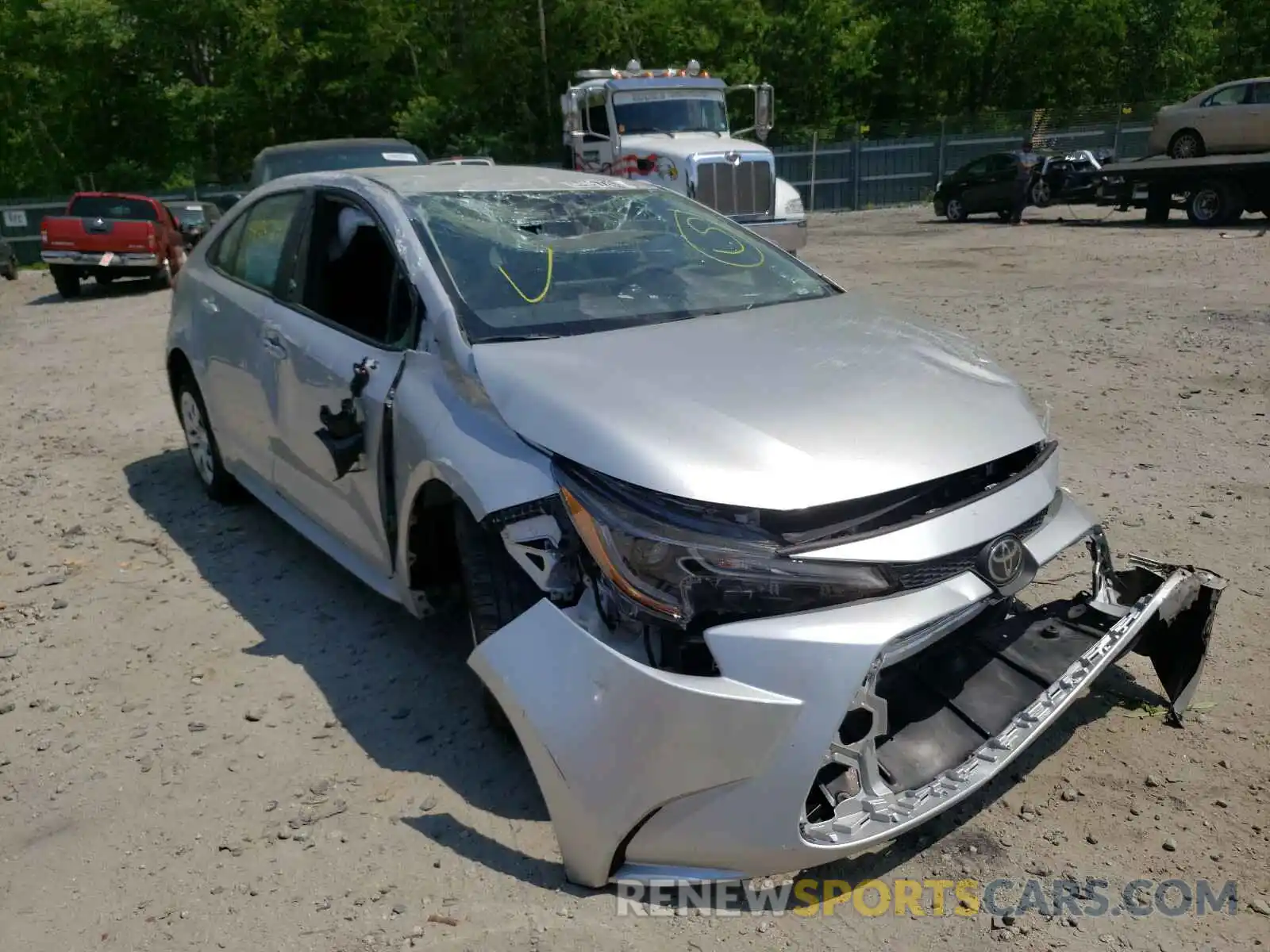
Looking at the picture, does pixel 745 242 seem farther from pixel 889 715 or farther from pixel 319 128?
pixel 319 128

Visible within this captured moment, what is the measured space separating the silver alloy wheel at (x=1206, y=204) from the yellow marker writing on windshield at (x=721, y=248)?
58.3 feet

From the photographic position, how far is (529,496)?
2807mm

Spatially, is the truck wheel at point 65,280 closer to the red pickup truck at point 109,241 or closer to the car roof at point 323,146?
the red pickup truck at point 109,241

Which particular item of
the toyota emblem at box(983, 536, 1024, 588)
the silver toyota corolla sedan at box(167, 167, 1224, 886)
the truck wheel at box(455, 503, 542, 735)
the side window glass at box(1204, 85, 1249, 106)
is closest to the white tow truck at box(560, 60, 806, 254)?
the side window glass at box(1204, 85, 1249, 106)

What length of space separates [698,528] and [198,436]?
13.3 feet

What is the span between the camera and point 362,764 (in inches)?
132

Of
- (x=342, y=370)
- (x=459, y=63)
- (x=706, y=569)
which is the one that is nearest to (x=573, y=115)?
(x=342, y=370)

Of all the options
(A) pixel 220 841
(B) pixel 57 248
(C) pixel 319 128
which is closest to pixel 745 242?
(A) pixel 220 841

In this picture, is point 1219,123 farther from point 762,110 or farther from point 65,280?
point 65,280

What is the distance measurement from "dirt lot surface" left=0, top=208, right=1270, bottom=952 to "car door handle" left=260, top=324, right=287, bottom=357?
1.05 metres

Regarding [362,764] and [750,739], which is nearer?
[750,739]

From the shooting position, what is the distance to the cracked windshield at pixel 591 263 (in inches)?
140

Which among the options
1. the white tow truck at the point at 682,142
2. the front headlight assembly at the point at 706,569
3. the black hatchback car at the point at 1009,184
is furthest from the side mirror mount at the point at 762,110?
the front headlight assembly at the point at 706,569

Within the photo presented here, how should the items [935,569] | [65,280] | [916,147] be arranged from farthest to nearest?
[916,147]
[65,280]
[935,569]
